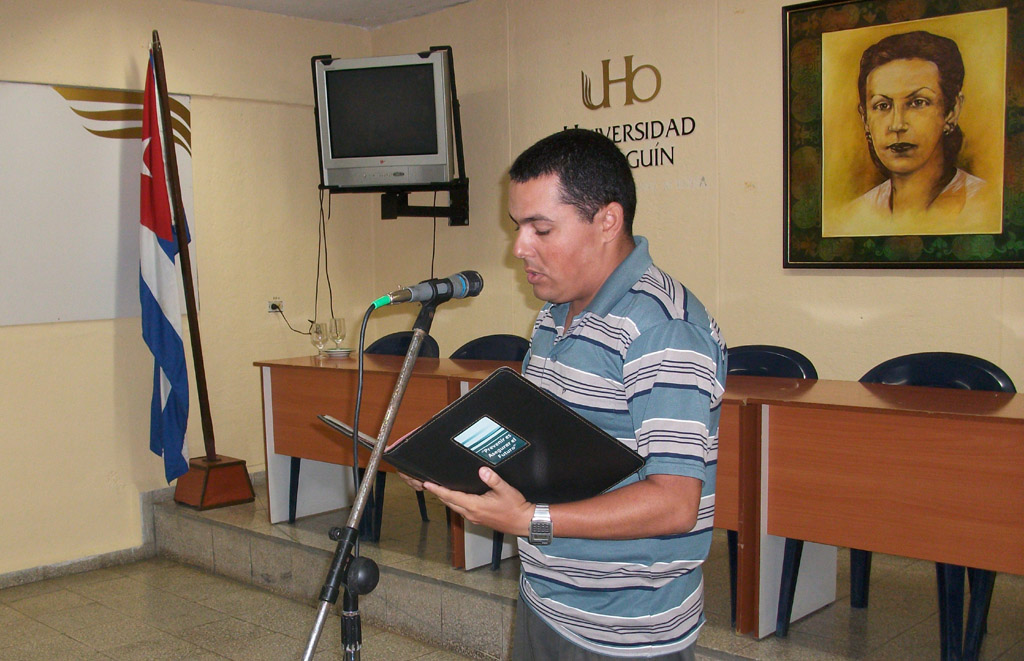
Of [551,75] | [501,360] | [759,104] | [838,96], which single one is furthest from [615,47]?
[501,360]

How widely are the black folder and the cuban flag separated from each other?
357 cm

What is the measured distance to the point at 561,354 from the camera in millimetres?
1354

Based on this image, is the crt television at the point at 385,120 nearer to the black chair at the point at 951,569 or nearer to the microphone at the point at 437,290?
Result: the black chair at the point at 951,569

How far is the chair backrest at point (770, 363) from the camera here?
3386 millimetres

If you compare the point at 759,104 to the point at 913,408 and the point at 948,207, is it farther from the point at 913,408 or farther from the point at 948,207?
the point at 913,408

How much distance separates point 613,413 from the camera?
4.19 feet

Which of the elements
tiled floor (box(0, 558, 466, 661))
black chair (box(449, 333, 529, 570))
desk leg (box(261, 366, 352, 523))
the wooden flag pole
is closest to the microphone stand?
tiled floor (box(0, 558, 466, 661))

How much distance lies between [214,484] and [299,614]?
3.63 ft

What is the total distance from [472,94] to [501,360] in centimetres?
187

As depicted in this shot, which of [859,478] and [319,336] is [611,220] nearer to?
[859,478]

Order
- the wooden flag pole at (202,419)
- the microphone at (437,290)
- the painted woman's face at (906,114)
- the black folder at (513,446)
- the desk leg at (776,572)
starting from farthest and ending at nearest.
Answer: the wooden flag pole at (202,419) < the painted woman's face at (906,114) < the desk leg at (776,572) < the microphone at (437,290) < the black folder at (513,446)

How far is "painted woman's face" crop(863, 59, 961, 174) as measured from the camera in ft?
11.9

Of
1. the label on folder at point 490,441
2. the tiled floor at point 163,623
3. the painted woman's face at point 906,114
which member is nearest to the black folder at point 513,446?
the label on folder at point 490,441

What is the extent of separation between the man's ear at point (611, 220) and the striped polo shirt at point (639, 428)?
0.04 metres
